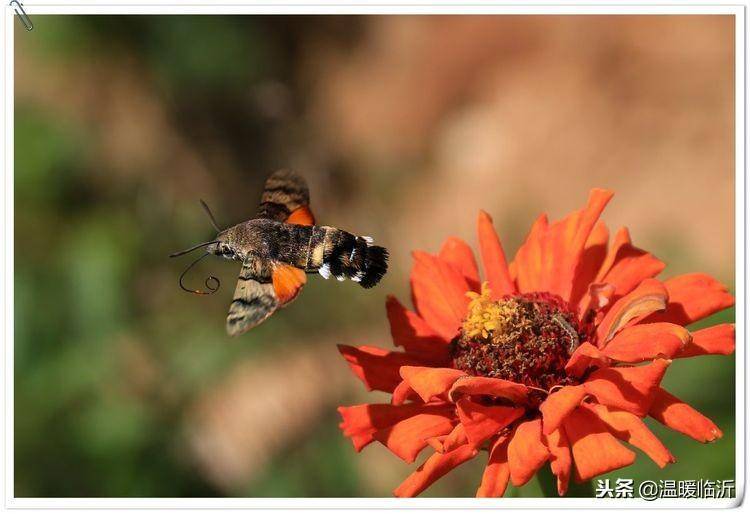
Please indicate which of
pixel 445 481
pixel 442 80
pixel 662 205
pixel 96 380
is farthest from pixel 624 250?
pixel 442 80

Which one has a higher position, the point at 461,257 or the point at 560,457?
the point at 461,257

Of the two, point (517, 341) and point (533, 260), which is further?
point (533, 260)

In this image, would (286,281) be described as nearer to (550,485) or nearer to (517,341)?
(517,341)

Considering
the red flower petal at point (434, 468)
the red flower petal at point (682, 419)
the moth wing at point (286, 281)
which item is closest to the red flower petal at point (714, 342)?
the red flower petal at point (682, 419)

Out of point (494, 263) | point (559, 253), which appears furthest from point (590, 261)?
point (494, 263)

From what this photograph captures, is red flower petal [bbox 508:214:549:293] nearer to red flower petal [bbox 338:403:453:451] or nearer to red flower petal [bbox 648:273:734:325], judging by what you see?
red flower petal [bbox 648:273:734:325]

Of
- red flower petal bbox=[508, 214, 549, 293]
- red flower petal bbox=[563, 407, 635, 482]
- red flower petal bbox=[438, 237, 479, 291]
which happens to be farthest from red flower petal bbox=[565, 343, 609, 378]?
red flower petal bbox=[438, 237, 479, 291]

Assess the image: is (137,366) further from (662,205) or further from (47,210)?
(662,205)

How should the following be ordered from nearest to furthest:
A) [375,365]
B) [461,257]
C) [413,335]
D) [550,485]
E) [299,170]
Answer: [550,485] → [375,365] → [413,335] → [461,257] → [299,170]
